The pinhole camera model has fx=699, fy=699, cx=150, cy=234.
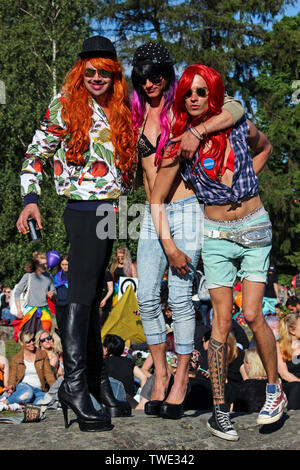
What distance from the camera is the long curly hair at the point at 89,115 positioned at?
13.3 feet

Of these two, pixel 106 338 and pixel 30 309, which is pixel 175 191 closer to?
pixel 106 338

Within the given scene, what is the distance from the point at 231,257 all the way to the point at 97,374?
110 cm

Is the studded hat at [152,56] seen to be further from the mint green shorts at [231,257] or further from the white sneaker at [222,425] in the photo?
the white sneaker at [222,425]

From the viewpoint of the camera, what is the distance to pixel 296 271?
26.7 m

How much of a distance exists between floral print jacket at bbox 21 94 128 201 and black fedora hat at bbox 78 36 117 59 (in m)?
0.29

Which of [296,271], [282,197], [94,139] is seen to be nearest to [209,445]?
[94,139]

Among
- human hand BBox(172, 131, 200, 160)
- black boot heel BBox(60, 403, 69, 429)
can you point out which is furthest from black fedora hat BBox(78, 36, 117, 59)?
black boot heel BBox(60, 403, 69, 429)

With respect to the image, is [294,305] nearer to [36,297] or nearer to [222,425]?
[36,297]

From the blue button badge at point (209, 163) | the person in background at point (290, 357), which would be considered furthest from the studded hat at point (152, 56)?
the person in background at point (290, 357)

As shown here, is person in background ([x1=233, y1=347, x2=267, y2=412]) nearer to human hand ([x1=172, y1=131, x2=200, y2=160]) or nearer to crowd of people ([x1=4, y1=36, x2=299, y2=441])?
crowd of people ([x1=4, y1=36, x2=299, y2=441])

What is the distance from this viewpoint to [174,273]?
464 centimetres

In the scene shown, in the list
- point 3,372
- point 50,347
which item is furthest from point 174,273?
point 50,347

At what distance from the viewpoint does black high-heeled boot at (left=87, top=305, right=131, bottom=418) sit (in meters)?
4.28

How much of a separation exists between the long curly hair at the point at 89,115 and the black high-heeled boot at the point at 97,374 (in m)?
0.92
